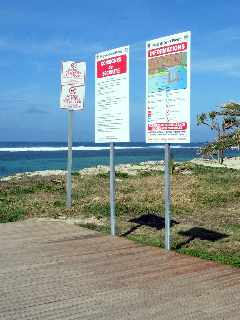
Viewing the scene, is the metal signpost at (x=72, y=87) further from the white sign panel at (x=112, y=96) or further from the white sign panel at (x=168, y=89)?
the white sign panel at (x=168, y=89)

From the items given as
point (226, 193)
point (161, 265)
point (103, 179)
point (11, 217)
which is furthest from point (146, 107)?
point (103, 179)

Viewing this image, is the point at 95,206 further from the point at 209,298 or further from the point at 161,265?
the point at 209,298

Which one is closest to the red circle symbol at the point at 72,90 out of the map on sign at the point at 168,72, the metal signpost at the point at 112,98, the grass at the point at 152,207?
the grass at the point at 152,207

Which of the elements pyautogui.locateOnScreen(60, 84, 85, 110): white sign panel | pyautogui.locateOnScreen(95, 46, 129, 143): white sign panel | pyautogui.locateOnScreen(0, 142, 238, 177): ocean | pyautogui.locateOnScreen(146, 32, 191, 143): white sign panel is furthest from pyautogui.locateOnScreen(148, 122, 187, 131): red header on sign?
pyautogui.locateOnScreen(0, 142, 238, 177): ocean

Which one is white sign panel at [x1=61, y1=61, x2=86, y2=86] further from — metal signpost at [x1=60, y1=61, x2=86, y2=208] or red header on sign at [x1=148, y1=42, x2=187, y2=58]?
red header on sign at [x1=148, y1=42, x2=187, y2=58]

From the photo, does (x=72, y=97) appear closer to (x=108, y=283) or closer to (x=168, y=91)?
(x=168, y=91)

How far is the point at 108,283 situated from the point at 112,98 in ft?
12.9

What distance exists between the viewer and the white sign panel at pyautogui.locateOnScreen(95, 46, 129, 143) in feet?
32.3

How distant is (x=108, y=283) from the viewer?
7113mm

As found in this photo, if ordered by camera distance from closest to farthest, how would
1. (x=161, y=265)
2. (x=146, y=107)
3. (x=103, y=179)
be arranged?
(x=161, y=265)
(x=146, y=107)
(x=103, y=179)

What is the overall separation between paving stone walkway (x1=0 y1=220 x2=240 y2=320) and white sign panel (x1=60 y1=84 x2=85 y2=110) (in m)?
4.65

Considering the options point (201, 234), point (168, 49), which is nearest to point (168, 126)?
point (168, 49)

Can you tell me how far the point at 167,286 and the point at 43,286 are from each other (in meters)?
1.45

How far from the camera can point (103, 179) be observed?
21.3 m
